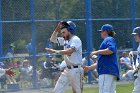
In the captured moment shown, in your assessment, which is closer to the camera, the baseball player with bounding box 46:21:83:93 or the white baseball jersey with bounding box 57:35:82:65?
the white baseball jersey with bounding box 57:35:82:65

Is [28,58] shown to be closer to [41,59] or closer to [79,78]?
[41,59]

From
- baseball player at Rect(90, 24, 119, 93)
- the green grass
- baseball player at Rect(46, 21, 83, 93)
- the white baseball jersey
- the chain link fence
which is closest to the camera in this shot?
baseball player at Rect(90, 24, 119, 93)

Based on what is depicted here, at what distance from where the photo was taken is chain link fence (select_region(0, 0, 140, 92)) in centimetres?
1697

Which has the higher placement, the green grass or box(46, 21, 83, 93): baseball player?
box(46, 21, 83, 93): baseball player

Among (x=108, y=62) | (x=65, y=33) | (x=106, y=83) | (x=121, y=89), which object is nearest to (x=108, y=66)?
(x=108, y=62)

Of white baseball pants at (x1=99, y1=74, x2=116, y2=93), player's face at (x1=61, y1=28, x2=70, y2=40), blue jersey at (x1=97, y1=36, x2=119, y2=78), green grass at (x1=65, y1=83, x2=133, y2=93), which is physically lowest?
green grass at (x1=65, y1=83, x2=133, y2=93)

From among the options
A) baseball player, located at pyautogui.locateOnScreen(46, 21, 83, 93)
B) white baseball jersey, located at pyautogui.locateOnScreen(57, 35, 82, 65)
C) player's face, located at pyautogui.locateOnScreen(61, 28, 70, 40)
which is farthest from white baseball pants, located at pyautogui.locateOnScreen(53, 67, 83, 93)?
player's face, located at pyautogui.locateOnScreen(61, 28, 70, 40)

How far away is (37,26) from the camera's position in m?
17.6

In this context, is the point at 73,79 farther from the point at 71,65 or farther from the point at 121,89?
the point at 121,89

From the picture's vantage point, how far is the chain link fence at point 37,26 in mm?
16969

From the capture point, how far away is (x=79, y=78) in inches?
439

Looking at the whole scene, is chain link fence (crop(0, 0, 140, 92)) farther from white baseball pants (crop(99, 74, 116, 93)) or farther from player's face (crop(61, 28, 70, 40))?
white baseball pants (crop(99, 74, 116, 93))

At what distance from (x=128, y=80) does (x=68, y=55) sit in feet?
27.0

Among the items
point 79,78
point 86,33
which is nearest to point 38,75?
point 86,33
